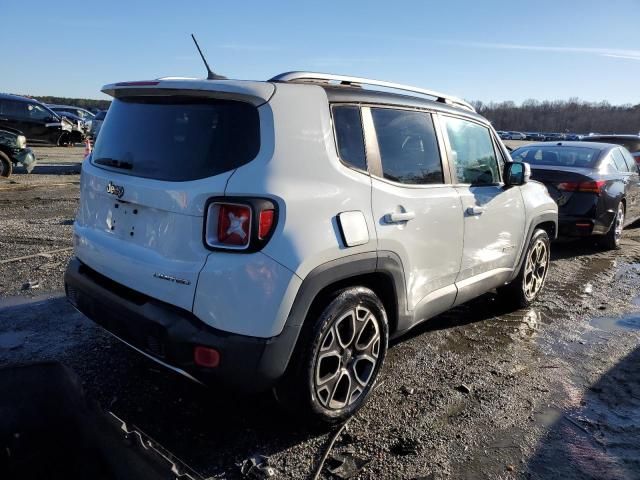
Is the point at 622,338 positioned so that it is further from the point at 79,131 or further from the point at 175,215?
the point at 79,131

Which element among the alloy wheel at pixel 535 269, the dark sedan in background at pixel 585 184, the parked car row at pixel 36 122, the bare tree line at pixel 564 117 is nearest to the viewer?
the alloy wheel at pixel 535 269

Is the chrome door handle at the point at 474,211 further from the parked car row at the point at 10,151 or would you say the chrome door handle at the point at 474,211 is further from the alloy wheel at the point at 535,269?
the parked car row at the point at 10,151

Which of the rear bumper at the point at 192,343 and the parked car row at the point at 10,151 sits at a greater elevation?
the rear bumper at the point at 192,343

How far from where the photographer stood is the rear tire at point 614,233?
796cm

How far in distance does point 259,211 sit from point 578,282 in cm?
530

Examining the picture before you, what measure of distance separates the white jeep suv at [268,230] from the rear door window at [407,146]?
14 mm

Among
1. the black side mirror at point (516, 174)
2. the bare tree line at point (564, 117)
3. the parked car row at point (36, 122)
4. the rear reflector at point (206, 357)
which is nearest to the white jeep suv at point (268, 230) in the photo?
the rear reflector at point (206, 357)

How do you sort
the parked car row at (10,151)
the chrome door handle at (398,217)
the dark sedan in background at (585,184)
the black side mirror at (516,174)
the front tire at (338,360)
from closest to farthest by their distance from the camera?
the front tire at (338,360) → the chrome door handle at (398,217) → the black side mirror at (516,174) → the dark sedan in background at (585,184) → the parked car row at (10,151)

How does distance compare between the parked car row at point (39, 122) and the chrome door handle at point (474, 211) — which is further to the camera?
the parked car row at point (39, 122)

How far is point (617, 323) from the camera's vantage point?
5.12 m

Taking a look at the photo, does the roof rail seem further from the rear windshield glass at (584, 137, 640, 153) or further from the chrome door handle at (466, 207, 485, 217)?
the rear windshield glass at (584, 137, 640, 153)

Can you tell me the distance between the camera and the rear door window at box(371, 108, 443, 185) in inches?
128

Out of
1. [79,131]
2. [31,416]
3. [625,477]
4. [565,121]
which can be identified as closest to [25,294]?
[31,416]

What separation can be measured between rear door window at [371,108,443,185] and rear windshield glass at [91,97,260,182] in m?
0.95
